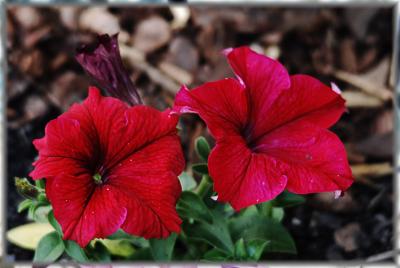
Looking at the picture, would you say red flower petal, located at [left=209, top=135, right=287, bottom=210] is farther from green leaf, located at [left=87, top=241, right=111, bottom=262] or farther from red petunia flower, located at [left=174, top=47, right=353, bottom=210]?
green leaf, located at [left=87, top=241, right=111, bottom=262]

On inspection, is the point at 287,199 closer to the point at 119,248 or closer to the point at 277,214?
the point at 277,214

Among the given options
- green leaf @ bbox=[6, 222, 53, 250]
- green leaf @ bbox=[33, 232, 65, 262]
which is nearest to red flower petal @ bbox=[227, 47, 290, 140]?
green leaf @ bbox=[33, 232, 65, 262]

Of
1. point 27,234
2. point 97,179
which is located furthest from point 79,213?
point 27,234

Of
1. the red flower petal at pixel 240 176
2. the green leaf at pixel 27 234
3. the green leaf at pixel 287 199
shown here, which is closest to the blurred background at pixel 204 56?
the green leaf at pixel 27 234

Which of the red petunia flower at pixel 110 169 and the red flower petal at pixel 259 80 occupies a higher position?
the red flower petal at pixel 259 80

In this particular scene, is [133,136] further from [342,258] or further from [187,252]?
[342,258]

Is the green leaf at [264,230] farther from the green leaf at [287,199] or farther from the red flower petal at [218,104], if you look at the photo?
the red flower petal at [218,104]

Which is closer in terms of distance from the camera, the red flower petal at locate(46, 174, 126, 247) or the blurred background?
the red flower petal at locate(46, 174, 126, 247)
